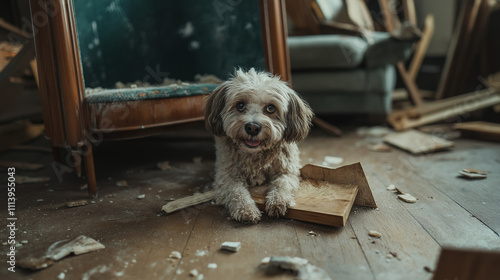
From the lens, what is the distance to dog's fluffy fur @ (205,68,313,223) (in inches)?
71.7

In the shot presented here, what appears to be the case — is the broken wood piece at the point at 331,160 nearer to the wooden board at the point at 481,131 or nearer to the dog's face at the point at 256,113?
the dog's face at the point at 256,113

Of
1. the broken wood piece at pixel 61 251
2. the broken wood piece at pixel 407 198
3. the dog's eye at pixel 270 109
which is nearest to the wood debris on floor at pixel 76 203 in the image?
the broken wood piece at pixel 61 251

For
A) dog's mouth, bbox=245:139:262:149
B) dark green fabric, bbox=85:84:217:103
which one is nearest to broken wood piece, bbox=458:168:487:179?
dog's mouth, bbox=245:139:262:149

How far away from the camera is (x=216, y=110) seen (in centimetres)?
200

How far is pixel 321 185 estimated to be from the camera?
6.63 ft

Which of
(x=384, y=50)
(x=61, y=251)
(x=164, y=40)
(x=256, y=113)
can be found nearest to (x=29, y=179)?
(x=61, y=251)

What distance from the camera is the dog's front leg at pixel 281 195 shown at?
1.76m

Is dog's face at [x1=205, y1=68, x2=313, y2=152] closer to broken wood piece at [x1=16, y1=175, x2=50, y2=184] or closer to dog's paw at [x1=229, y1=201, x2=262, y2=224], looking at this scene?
dog's paw at [x1=229, y1=201, x2=262, y2=224]

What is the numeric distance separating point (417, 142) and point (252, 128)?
1.95 meters

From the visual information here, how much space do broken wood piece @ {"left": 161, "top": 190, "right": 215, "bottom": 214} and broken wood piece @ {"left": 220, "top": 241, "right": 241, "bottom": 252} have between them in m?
0.50

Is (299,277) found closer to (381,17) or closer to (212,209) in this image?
(212,209)

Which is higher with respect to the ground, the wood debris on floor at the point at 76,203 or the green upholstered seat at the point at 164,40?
the green upholstered seat at the point at 164,40

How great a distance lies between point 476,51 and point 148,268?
440cm

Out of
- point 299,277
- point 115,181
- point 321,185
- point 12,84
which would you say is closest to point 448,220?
point 321,185
